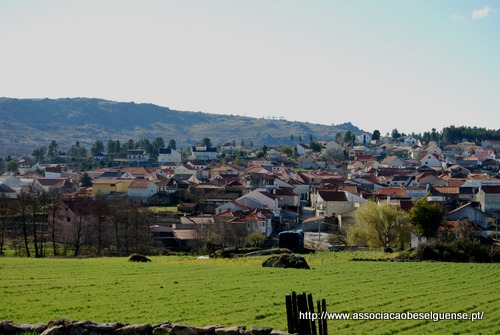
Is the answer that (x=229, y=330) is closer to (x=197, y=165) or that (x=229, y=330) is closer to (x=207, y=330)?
(x=207, y=330)

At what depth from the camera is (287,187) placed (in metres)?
93.5

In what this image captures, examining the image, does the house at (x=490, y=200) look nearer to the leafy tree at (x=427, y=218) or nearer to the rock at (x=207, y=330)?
the leafy tree at (x=427, y=218)

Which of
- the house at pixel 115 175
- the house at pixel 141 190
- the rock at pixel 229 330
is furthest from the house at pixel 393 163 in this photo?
the rock at pixel 229 330

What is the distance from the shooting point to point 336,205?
74.1m

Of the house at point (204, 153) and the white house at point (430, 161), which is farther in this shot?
the house at point (204, 153)

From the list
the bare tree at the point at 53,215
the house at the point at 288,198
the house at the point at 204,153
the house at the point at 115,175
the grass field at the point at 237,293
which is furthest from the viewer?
the house at the point at 204,153

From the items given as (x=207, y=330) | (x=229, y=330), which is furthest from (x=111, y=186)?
(x=229, y=330)

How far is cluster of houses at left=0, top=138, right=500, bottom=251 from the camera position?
66312mm

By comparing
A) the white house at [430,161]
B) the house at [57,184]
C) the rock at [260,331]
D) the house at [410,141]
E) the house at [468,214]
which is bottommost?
the house at [57,184]

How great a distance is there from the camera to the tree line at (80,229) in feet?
162

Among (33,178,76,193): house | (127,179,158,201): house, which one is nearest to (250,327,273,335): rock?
(127,179,158,201): house

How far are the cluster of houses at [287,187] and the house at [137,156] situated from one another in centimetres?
24

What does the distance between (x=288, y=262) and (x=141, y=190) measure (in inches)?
2399

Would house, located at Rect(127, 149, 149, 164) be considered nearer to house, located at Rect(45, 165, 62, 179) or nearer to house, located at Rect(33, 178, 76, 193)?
house, located at Rect(45, 165, 62, 179)
